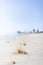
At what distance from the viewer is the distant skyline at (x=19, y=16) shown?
1.33 meters

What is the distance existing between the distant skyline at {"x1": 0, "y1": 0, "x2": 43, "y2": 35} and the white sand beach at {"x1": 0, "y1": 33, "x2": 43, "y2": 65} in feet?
0.29

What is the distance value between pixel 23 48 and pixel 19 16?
34 cm

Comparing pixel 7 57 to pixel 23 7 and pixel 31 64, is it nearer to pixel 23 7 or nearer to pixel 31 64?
pixel 31 64

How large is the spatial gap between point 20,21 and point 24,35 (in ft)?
0.50

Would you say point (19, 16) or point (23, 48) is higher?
point (19, 16)

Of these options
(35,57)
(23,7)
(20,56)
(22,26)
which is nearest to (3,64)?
(20,56)

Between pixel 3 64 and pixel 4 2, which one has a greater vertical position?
pixel 4 2

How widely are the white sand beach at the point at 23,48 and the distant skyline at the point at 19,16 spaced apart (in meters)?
0.09

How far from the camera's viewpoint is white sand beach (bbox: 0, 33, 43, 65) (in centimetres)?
125

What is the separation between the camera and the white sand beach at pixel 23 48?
125 centimetres

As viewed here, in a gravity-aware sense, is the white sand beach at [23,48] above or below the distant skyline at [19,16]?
below

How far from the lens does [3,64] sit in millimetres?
1225

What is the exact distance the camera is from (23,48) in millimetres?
1304

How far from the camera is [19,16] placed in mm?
1352
